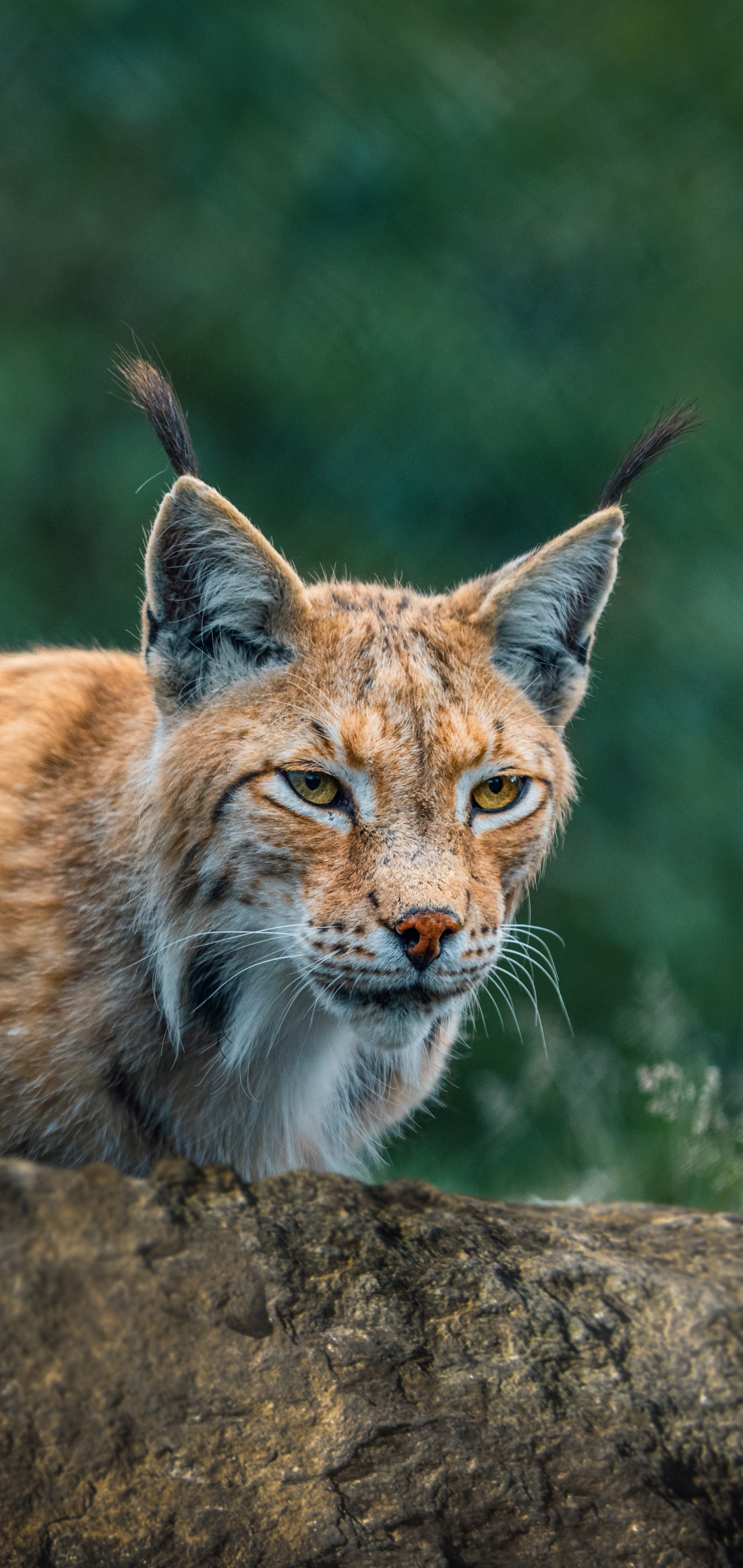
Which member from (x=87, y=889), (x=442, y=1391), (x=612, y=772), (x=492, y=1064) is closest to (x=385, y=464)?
(x=612, y=772)

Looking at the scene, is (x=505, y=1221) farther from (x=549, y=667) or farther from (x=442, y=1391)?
(x=549, y=667)

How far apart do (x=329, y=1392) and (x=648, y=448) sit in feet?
5.54

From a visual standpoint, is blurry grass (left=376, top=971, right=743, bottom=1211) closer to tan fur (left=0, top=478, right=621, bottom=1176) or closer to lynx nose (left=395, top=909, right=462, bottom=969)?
tan fur (left=0, top=478, right=621, bottom=1176)

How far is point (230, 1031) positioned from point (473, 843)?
61 centimetres

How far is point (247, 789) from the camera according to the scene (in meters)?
2.43

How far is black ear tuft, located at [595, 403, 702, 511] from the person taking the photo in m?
2.57

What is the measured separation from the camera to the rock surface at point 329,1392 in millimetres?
1572

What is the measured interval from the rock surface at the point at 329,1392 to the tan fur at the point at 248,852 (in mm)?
498

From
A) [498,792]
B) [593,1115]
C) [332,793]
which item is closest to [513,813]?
[498,792]

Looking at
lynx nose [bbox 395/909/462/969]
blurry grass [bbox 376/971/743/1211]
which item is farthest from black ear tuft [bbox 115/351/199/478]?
blurry grass [bbox 376/971/743/1211]

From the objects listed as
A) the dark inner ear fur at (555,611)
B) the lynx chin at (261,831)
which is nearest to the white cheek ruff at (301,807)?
the lynx chin at (261,831)

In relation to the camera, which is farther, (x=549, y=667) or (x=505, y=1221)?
(x=549, y=667)

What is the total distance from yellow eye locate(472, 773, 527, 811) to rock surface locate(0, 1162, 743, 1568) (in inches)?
29.4

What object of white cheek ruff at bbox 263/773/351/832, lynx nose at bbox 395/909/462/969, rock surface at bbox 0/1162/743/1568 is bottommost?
rock surface at bbox 0/1162/743/1568
